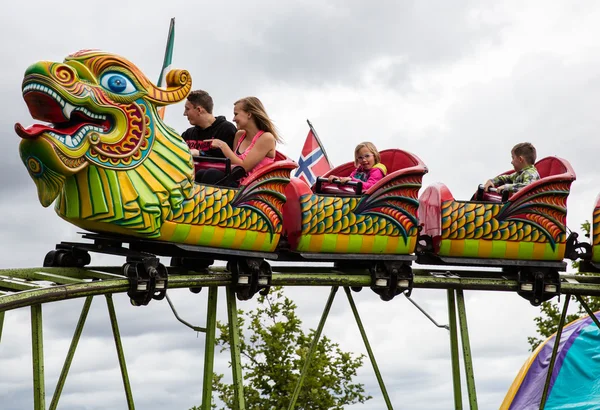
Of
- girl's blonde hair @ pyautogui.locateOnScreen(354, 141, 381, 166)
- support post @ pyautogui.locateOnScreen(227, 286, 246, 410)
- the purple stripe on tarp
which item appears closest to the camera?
support post @ pyautogui.locateOnScreen(227, 286, 246, 410)

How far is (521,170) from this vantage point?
9.53 m

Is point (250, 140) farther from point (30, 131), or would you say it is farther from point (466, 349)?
point (466, 349)

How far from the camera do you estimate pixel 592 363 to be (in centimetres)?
1478

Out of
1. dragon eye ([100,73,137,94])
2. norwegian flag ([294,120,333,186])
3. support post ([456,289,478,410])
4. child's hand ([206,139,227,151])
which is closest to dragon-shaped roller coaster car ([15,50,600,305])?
dragon eye ([100,73,137,94])

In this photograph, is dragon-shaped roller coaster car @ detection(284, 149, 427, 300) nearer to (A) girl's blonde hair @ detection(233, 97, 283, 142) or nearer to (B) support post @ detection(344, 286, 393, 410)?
(A) girl's blonde hair @ detection(233, 97, 283, 142)

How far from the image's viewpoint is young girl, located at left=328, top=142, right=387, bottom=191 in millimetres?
Result: 8727

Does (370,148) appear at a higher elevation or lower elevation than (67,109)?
higher

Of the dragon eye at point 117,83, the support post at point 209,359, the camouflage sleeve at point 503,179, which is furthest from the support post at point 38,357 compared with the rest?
the camouflage sleeve at point 503,179

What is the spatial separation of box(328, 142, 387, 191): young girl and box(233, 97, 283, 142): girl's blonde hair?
2.79ft

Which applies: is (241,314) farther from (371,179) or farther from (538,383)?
(371,179)

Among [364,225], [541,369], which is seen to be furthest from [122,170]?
[541,369]

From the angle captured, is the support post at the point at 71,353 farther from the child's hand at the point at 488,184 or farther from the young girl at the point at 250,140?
the child's hand at the point at 488,184

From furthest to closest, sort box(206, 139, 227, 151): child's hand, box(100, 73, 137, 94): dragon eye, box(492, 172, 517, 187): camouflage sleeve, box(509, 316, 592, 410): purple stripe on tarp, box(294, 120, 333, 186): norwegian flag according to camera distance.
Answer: box(509, 316, 592, 410): purple stripe on tarp < box(294, 120, 333, 186): norwegian flag < box(492, 172, 517, 187): camouflage sleeve < box(206, 139, 227, 151): child's hand < box(100, 73, 137, 94): dragon eye

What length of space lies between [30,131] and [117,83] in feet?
2.37
